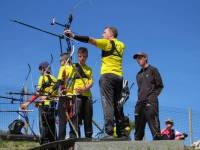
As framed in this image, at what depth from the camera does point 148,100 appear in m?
9.46

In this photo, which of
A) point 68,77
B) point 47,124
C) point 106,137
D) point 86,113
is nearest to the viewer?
point 106,137

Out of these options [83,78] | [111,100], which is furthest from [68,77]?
[111,100]

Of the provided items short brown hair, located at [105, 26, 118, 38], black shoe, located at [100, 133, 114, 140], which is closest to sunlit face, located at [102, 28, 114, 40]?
Answer: short brown hair, located at [105, 26, 118, 38]

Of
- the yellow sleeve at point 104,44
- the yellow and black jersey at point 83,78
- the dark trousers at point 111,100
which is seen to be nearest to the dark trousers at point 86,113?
the yellow and black jersey at point 83,78

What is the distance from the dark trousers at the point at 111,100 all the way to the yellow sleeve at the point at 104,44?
448mm

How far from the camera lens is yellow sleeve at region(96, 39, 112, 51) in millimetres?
8648

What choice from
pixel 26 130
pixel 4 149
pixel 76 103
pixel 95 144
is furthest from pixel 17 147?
pixel 95 144

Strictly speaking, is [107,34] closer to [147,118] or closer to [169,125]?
[147,118]

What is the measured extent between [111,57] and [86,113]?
1.13 metres

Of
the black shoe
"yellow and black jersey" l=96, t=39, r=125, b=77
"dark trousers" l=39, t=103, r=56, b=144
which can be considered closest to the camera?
the black shoe

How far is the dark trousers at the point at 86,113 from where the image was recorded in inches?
363

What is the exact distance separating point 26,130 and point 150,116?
476cm

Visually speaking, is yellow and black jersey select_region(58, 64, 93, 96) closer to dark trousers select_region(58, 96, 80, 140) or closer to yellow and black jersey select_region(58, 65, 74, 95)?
yellow and black jersey select_region(58, 65, 74, 95)

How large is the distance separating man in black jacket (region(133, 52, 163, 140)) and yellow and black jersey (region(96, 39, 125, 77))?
0.83 m
